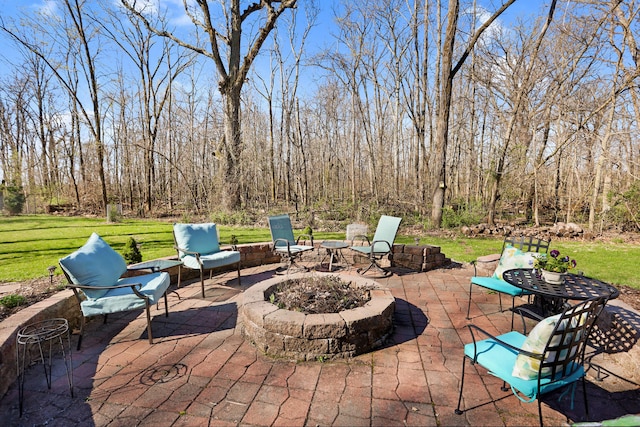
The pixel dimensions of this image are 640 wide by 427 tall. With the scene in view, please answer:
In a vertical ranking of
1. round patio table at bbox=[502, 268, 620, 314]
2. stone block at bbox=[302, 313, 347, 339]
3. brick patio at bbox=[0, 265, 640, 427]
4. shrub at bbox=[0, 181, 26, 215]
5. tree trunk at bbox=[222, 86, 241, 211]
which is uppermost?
tree trunk at bbox=[222, 86, 241, 211]

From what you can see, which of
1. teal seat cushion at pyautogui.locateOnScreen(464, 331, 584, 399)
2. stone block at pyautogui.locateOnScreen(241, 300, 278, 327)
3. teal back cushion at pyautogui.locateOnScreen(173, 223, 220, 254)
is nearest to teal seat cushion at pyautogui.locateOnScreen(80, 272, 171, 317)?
stone block at pyautogui.locateOnScreen(241, 300, 278, 327)

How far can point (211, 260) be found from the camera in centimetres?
394

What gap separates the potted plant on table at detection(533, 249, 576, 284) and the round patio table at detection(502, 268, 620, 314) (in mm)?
48

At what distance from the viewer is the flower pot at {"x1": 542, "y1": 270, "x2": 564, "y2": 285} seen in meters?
2.62

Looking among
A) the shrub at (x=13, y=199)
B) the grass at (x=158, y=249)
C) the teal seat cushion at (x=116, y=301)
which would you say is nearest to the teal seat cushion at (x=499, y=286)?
the grass at (x=158, y=249)

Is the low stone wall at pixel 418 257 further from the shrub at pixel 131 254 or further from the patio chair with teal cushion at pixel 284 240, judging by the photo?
the shrub at pixel 131 254

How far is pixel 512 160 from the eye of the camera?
8.33 m

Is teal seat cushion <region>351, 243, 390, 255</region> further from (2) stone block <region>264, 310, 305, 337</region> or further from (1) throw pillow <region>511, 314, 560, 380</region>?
(1) throw pillow <region>511, 314, 560, 380</region>

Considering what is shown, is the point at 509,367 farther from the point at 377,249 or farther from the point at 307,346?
the point at 377,249

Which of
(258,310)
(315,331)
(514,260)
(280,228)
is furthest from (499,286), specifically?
(280,228)

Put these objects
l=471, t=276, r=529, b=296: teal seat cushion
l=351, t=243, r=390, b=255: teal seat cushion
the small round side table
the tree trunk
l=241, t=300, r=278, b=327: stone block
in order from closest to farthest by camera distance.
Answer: the small round side table, l=241, t=300, r=278, b=327: stone block, l=471, t=276, r=529, b=296: teal seat cushion, l=351, t=243, r=390, b=255: teal seat cushion, the tree trunk

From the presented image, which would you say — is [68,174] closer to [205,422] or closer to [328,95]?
[328,95]

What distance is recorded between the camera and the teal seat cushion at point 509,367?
1603 millimetres

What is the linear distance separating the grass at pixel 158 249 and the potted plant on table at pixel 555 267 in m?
2.30
